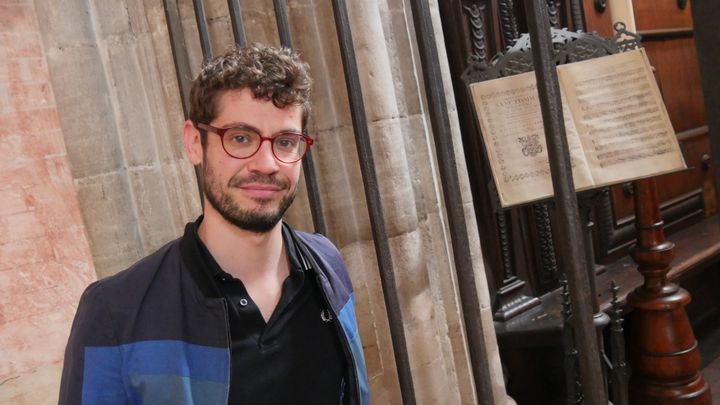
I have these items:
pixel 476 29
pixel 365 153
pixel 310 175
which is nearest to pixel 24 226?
pixel 310 175

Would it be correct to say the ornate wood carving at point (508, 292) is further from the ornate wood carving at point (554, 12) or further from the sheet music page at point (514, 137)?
→ the sheet music page at point (514, 137)

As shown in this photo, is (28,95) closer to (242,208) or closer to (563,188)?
(242,208)

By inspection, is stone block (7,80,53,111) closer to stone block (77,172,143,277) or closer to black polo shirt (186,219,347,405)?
stone block (77,172,143,277)

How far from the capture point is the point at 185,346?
1.04m

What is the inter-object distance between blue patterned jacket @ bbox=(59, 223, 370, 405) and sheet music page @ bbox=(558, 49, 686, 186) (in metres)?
0.88

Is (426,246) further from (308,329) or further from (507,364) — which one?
(308,329)

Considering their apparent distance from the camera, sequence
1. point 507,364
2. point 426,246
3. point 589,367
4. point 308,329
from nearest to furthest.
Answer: point 589,367 < point 308,329 < point 426,246 < point 507,364

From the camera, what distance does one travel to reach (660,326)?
208 centimetres

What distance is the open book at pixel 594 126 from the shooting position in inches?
55.2

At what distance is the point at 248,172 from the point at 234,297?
0.22 meters

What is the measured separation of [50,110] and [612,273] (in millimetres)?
2346

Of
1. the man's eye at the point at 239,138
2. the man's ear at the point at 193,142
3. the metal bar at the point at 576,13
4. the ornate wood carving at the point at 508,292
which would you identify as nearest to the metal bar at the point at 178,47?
the man's ear at the point at 193,142

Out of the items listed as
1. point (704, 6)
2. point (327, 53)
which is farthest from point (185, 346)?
point (327, 53)

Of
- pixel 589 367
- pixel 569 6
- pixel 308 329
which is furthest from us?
pixel 569 6
